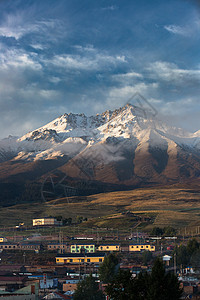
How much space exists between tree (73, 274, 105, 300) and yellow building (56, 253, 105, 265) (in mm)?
26448

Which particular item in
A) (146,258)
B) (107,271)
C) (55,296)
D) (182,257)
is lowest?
(55,296)

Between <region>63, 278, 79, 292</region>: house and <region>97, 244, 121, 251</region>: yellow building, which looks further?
<region>97, 244, 121, 251</region>: yellow building

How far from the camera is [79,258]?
3039 inches

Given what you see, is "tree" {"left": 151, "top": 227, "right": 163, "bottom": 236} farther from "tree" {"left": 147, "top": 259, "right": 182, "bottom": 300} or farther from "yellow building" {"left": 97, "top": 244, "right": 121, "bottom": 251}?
"tree" {"left": 147, "top": 259, "right": 182, "bottom": 300}

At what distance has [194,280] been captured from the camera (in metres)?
58.5

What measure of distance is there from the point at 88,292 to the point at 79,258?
28.8 m

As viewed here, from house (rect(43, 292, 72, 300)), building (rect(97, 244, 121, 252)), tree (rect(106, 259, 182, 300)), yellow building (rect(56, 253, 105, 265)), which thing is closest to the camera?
tree (rect(106, 259, 182, 300))

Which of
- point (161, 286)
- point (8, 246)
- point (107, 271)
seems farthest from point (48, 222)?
point (161, 286)

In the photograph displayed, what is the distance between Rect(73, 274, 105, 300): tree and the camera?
48031mm

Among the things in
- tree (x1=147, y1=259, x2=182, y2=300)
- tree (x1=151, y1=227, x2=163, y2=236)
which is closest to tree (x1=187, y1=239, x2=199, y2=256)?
tree (x1=151, y1=227, x2=163, y2=236)

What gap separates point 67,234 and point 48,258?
31548 mm

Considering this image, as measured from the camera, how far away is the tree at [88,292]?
1891 inches

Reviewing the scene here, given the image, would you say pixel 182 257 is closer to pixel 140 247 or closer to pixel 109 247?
pixel 140 247

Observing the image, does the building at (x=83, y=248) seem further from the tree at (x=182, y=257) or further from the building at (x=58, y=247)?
the tree at (x=182, y=257)
